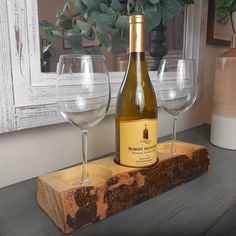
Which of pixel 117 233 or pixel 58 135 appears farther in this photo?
pixel 58 135

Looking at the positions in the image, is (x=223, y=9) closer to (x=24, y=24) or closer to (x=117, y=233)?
(x=24, y=24)

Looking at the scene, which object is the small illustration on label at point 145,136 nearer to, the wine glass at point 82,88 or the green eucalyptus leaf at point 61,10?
the wine glass at point 82,88

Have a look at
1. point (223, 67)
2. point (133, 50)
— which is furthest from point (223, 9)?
point (133, 50)

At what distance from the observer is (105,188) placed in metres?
0.39

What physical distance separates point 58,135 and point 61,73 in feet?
0.77

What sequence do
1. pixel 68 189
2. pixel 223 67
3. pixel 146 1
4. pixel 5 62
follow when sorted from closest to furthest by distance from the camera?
pixel 68 189 < pixel 5 62 < pixel 146 1 < pixel 223 67

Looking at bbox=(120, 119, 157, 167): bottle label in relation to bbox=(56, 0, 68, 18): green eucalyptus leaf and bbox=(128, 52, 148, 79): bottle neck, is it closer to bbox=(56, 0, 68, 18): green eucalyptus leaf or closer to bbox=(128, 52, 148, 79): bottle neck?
bbox=(128, 52, 148, 79): bottle neck

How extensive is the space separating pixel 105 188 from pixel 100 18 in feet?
1.16

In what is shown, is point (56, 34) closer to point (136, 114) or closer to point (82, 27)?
point (82, 27)

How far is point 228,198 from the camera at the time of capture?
46 centimetres

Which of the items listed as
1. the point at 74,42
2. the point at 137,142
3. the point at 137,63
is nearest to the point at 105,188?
the point at 137,142

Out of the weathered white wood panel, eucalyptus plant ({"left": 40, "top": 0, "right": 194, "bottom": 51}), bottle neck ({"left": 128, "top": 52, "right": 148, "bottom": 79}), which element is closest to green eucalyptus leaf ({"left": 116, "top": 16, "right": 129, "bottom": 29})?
eucalyptus plant ({"left": 40, "top": 0, "right": 194, "bottom": 51})

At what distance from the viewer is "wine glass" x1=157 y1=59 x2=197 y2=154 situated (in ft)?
1.73

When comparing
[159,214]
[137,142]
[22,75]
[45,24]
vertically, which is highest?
[45,24]
